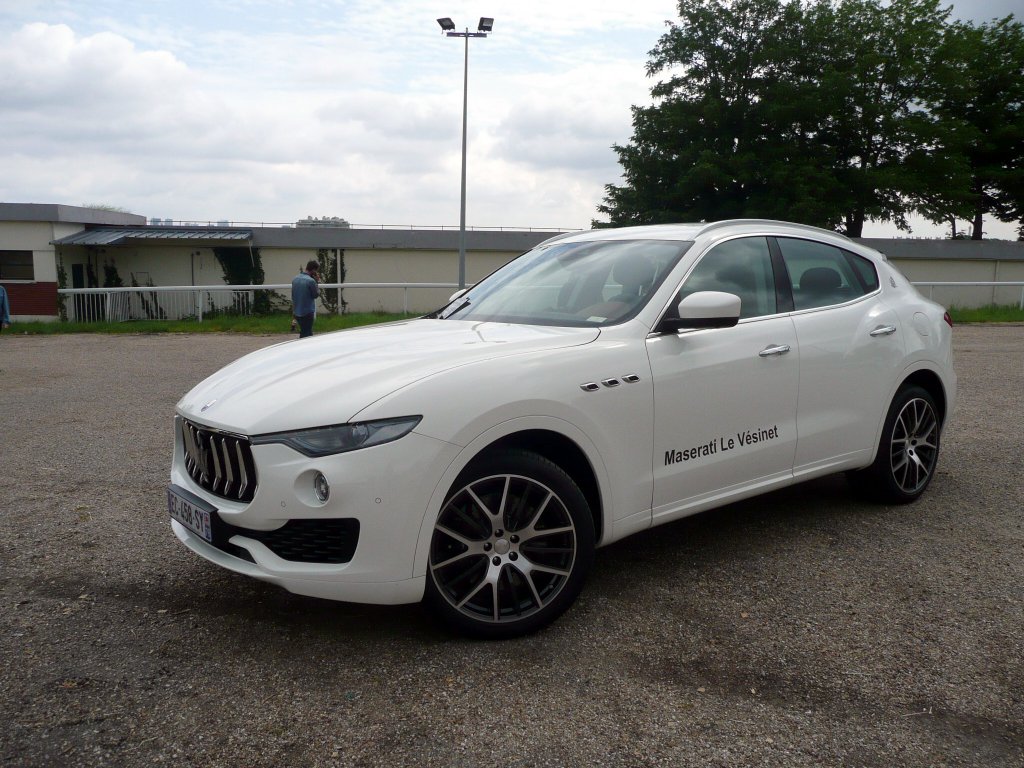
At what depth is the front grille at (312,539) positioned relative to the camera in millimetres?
3188

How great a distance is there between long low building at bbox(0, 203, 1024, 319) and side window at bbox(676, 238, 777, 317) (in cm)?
2892

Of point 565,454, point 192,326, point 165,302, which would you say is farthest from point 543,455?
point 165,302

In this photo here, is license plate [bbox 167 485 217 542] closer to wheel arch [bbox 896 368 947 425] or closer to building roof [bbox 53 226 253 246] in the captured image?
wheel arch [bbox 896 368 947 425]

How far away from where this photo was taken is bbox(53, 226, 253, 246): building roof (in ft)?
106

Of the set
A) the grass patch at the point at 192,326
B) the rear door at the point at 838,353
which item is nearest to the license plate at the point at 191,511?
the rear door at the point at 838,353

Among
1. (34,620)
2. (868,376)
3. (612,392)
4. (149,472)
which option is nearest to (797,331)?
(868,376)

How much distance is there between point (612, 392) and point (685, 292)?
0.79 meters

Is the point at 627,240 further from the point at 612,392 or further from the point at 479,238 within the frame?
the point at 479,238

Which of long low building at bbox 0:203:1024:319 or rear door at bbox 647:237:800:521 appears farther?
long low building at bbox 0:203:1024:319

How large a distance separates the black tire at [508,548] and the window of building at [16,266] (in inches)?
1311

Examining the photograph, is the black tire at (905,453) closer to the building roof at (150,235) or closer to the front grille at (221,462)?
the front grille at (221,462)

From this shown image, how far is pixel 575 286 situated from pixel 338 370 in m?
1.46

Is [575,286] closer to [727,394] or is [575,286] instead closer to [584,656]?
Result: [727,394]

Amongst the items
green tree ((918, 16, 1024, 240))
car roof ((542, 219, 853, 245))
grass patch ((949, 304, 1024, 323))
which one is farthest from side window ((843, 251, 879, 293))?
green tree ((918, 16, 1024, 240))
